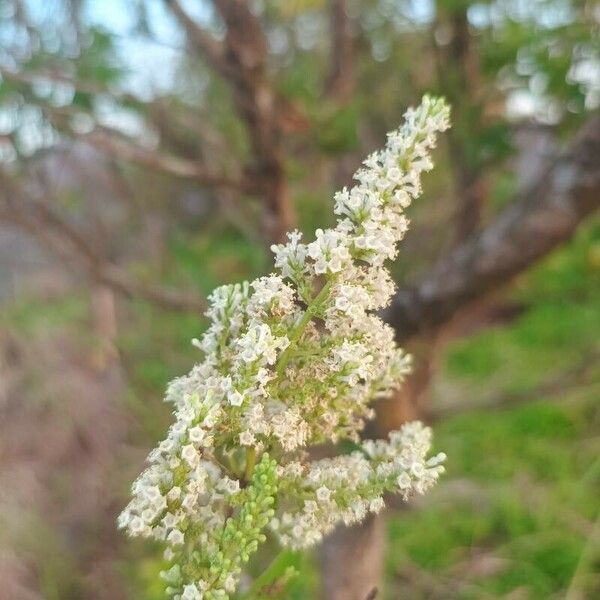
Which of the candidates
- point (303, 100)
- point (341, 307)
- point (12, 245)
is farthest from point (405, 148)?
point (12, 245)

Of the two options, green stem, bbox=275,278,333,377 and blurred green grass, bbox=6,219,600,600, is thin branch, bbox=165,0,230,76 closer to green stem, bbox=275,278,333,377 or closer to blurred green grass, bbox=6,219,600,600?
blurred green grass, bbox=6,219,600,600

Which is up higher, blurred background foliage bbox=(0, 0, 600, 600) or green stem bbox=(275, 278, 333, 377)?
blurred background foliage bbox=(0, 0, 600, 600)

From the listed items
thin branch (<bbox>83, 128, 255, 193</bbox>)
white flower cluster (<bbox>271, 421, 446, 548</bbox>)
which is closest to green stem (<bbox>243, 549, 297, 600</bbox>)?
white flower cluster (<bbox>271, 421, 446, 548</bbox>)

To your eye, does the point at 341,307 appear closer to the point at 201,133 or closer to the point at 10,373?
the point at 201,133

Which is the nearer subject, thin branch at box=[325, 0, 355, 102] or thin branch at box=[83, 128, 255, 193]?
thin branch at box=[83, 128, 255, 193]

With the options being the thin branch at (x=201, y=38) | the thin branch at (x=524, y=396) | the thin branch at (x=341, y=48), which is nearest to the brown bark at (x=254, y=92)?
the thin branch at (x=201, y=38)

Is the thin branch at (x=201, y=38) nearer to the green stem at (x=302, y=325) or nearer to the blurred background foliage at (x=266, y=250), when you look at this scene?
the blurred background foliage at (x=266, y=250)

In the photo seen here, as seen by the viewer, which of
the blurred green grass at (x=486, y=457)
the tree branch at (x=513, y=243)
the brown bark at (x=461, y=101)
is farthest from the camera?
the blurred green grass at (x=486, y=457)
